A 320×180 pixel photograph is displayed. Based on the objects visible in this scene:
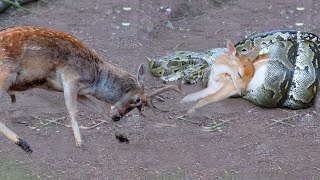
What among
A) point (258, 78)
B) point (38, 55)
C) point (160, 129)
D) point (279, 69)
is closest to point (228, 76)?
point (258, 78)

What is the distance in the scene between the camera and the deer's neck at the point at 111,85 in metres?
8.59

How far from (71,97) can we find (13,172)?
1338mm

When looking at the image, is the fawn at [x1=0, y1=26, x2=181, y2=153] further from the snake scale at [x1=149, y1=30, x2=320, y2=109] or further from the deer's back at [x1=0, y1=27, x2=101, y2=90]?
the snake scale at [x1=149, y1=30, x2=320, y2=109]

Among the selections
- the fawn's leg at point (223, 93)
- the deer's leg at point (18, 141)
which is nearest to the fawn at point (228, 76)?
the fawn's leg at point (223, 93)

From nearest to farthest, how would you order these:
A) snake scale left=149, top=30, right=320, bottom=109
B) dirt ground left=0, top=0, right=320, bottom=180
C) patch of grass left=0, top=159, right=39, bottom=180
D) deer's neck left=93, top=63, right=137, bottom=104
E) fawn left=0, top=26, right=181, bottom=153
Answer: fawn left=0, top=26, right=181, bottom=153, deer's neck left=93, top=63, right=137, bottom=104, patch of grass left=0, top=159, right=39, bottom=180, dirt ground left=0, top=0, right=320, bottom=180, snake scale left=149, top=30, right=320, bottom=109

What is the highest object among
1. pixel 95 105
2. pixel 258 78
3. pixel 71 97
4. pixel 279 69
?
pixel 71 97

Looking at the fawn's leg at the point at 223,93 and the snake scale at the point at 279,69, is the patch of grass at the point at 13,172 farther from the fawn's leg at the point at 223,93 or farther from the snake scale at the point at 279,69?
the snake scale at the point at 279,69

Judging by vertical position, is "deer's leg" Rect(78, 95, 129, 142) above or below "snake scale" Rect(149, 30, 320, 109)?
above

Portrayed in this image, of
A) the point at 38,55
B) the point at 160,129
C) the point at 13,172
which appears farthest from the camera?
the point at 160,129

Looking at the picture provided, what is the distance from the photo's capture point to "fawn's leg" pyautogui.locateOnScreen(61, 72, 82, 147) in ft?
26.8

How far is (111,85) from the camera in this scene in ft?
28.3

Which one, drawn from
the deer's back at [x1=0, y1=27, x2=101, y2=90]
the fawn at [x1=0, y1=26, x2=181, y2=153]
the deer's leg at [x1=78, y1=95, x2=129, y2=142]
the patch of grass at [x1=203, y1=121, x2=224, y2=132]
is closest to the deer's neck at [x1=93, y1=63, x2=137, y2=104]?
the fawn at [x1=0, y1=26, x2=181, y2=153]

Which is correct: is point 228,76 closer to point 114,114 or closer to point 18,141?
point 114,114

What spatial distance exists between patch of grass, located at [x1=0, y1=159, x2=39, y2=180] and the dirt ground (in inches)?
0.5
